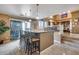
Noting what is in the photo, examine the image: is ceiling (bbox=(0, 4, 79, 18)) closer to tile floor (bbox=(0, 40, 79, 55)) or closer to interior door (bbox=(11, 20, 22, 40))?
interior door (bbox=(11, 20, 22, 40))

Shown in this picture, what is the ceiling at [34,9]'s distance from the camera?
87.2 inches

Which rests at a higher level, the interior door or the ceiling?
the ceiling

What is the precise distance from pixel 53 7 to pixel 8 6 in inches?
35.9

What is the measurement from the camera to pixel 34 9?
227cm

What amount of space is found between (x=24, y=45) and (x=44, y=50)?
1.41 feet

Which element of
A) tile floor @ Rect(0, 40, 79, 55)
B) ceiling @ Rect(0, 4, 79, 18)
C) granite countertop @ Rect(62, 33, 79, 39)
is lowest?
tile floor @ Rect(0, 40, 79, 55)

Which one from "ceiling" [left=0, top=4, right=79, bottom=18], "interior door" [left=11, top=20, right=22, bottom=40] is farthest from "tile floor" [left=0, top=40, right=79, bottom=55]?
"ceiling" [left=0, top=4, right=79, bottom=18]

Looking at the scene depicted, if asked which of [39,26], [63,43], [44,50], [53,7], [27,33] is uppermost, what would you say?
[53,7]

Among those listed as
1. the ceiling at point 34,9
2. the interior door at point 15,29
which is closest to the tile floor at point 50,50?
the interior door at point 15,29

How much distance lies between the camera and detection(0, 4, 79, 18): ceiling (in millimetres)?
2215

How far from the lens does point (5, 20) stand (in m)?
2.21

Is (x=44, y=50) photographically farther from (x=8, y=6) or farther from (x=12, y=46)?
(x=8, y=6)
